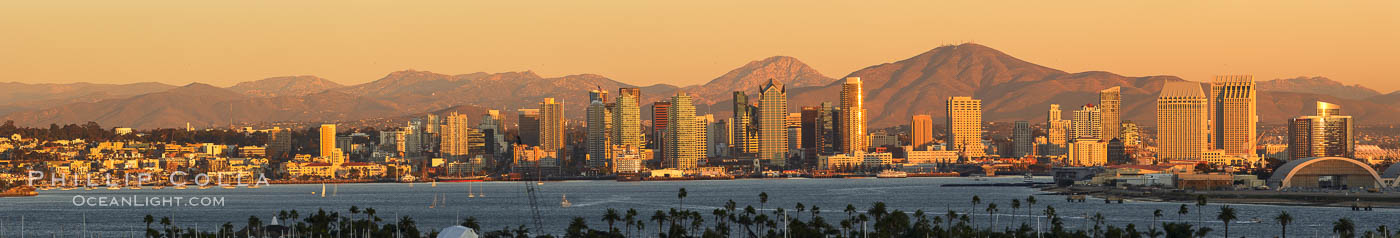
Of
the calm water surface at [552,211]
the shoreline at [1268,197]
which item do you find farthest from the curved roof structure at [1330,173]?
the calm water surface at [552,211]

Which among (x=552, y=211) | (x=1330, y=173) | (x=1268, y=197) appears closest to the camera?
(x=552, y=211)

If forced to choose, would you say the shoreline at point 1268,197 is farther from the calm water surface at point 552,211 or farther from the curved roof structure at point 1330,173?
the curved roof structure at point 1330,173

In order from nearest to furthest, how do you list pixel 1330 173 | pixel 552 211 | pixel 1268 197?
1. pixel 552 211
2. pixel 1268 197
3. pixel 1330 173

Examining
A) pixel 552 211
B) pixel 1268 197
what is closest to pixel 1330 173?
pixel 1268 197

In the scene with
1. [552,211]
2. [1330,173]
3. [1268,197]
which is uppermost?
[1330,173]

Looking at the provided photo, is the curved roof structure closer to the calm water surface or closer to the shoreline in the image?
the shoreline

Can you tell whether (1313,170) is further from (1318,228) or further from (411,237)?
(411,237)

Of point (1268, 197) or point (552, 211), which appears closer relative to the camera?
point (552, 211)

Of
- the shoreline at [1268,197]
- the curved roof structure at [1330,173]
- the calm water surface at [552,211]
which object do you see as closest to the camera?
the calm water surface at [552,211]

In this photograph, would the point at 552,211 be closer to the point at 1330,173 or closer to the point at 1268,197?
the point at 1268,197

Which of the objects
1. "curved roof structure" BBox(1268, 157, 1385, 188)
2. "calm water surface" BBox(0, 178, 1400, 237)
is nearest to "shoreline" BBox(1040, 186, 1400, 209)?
"calm water surface" BBox(0, 178, 1400, 237)
